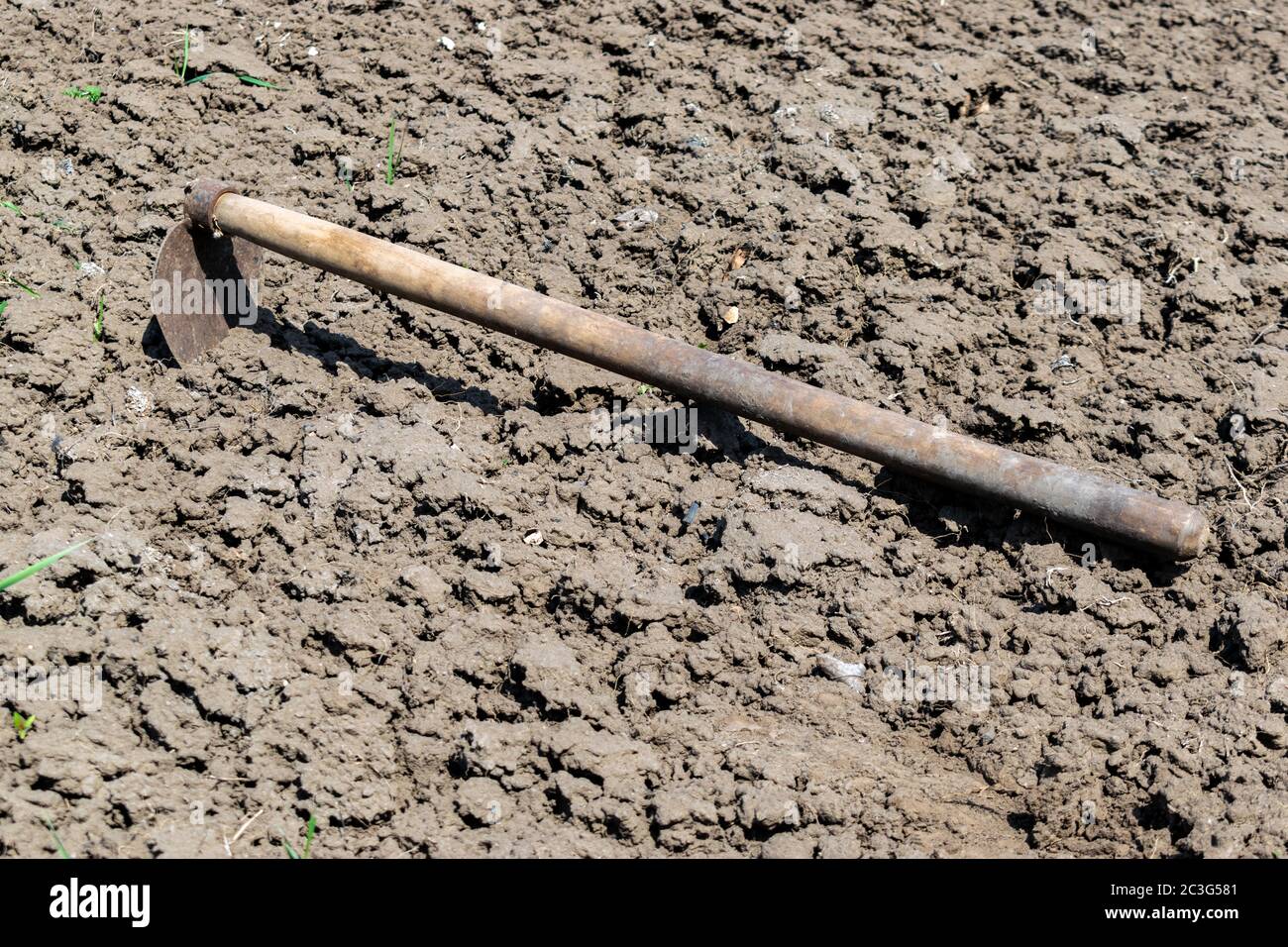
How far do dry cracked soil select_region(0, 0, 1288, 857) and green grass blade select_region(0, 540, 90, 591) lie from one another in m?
0.03

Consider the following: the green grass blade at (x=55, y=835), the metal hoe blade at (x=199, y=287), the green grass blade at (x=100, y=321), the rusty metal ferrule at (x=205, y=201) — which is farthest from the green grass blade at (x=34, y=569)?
the rusty metal ferrule at (x=205, y=201)

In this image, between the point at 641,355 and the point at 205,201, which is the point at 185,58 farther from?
the point at 641,355

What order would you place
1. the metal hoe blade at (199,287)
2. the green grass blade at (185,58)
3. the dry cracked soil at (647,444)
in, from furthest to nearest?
the green grass blade at (185,58) → the metal hoe blade at (199,287) → the dry cracked soil at (647,444)

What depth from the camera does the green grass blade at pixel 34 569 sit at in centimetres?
270

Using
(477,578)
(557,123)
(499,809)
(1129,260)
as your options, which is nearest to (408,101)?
(557,123)

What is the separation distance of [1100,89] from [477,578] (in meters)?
3.25

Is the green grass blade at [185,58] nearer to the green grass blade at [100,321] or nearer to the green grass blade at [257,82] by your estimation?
the green grass blade at [257,82]

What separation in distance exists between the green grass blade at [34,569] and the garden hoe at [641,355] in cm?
86

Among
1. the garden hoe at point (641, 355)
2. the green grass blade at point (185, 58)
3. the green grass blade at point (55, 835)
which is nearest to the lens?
the green grass blade at point (55, 835)

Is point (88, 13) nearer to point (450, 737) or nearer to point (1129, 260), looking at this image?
point (450, 737)

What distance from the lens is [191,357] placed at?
139 inches

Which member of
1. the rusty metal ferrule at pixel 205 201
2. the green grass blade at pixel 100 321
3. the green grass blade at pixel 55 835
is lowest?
the green grass blade at pixel 55 835

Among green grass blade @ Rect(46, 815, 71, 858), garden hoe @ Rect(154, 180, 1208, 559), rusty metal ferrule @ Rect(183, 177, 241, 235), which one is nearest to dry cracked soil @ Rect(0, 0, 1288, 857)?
green grass blade @ Rect(46, 815, 71, 858)

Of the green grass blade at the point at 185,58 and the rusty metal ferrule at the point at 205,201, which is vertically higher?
the green grass blade at the point at 185,58
